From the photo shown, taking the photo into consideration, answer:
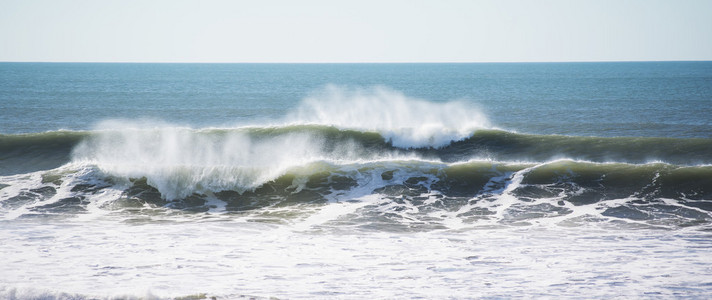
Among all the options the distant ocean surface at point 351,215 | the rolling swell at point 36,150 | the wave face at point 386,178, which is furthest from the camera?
the rolling swell at point 36,150

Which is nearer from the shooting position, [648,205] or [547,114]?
[648,205]

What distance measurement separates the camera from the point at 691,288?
27.2 feet

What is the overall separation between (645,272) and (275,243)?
618 cm

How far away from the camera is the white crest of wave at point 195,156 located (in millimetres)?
16250

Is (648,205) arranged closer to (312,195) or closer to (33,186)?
(312,195)

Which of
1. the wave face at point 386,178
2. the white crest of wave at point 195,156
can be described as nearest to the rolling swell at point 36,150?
the wave face at point 386,178

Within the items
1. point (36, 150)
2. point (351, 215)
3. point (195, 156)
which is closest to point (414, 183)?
point (351, 215)

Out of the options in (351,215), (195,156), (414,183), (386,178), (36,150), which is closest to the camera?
(351,215)

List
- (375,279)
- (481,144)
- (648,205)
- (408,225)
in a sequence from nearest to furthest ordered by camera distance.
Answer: (375,279)
(408,225)
(648,205)
(481,144)

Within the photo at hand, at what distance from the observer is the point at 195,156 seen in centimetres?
2114

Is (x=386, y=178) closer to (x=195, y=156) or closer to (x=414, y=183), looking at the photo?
(x=414, y=183)

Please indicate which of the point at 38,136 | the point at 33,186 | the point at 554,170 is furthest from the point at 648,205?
the point at 38,136

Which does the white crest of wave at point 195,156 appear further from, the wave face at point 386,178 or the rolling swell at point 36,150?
the rolling swell at point 36,150

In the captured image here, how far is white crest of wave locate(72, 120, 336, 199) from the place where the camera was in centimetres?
1625
